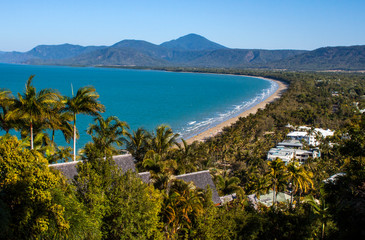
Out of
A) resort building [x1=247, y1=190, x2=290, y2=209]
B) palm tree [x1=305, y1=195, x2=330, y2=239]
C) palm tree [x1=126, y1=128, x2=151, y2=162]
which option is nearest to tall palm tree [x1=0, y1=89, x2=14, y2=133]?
palm tree [x1=126, y1=128, x2=151, y2=162]

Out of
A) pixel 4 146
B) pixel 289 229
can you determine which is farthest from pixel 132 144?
pixel 4 146

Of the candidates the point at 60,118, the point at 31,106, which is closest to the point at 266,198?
the point at 60,118

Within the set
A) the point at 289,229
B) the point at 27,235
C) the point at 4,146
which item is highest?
the point at 4,146

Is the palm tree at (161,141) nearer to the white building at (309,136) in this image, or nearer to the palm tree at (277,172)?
the palm tree at (277,172)

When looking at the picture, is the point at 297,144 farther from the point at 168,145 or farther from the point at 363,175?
the point at 363,175

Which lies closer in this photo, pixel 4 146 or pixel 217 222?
pixel 4 146

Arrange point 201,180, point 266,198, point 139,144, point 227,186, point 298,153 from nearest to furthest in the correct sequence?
point 201,180 < point 227,186 < point 139,144 < point 266,198 < point 298,153

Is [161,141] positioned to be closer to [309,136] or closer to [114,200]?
[114,200]

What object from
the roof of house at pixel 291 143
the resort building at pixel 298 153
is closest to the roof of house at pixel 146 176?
the resort building at pixel 298 153

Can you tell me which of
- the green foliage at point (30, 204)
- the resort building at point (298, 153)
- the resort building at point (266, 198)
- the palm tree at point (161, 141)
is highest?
the green foliage at point (30, 204)
